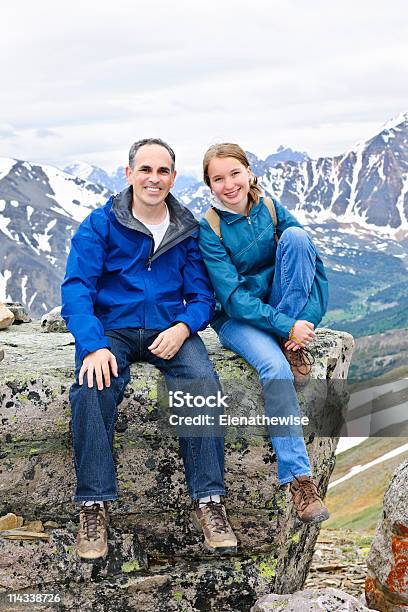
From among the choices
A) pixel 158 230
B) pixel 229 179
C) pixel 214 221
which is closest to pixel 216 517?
pixel 158 230

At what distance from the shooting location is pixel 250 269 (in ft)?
35.7

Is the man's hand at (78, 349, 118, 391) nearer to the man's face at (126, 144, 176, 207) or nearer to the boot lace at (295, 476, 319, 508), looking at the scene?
the man's face at (126, 144, 176, 207)

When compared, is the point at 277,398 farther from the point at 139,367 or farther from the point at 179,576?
the point at 179,576

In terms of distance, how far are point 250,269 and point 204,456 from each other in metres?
2.94

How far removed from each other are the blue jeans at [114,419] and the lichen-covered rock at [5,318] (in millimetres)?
5083

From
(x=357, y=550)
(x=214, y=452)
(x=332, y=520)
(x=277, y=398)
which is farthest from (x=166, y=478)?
(x=332, y=520)

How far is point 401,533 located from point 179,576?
11.1ft

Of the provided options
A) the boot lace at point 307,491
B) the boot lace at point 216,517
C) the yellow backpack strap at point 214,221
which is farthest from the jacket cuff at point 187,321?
the boot lace at point 307,491

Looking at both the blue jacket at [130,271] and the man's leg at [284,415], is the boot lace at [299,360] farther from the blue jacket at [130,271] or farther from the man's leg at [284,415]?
the blue jacket at [130,271]

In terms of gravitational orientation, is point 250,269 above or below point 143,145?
below

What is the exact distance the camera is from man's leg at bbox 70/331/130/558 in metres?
9.25

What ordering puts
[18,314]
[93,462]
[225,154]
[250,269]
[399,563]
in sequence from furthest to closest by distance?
[18,314] → [250,269] → [399,563] → [225,154] → [93,462]

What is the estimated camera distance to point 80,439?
9359 mm

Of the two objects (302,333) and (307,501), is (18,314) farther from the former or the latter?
(307,501)
